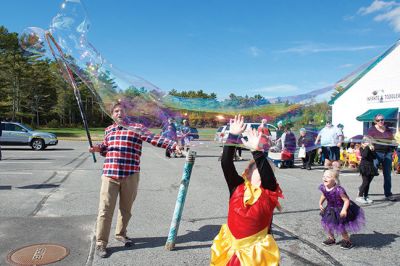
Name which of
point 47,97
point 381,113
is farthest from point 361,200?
point 47,97

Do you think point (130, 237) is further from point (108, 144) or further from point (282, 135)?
point (282, 135)

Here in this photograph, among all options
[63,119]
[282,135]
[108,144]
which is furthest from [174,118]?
[63,119]

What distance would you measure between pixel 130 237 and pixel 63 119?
6895cm

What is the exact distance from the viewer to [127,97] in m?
4.50

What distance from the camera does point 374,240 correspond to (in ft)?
17.8

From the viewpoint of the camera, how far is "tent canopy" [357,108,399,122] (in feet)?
57.6

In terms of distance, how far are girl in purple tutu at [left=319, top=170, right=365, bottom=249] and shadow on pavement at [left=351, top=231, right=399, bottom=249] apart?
282 mm

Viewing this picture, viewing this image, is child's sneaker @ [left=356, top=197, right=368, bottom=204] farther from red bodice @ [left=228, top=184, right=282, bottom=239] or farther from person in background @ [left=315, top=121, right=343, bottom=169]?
red bodice @ [left=228, top=184, right=282, bottom=239]

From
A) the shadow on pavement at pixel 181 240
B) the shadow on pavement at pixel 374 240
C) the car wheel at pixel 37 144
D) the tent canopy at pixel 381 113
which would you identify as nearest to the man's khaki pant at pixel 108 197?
the shadow on pavement at pixel 181 240

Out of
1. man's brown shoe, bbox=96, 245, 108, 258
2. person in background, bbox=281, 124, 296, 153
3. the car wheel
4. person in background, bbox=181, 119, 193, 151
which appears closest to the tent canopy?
person in background, bbox=281, 124, 296, 153

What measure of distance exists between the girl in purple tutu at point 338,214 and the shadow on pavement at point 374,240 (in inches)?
11.1

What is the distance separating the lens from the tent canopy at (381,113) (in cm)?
1757

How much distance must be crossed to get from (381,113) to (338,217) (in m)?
14.9

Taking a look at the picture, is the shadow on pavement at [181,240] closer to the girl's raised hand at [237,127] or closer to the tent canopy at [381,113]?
the girl's raised hand at [237,127]
